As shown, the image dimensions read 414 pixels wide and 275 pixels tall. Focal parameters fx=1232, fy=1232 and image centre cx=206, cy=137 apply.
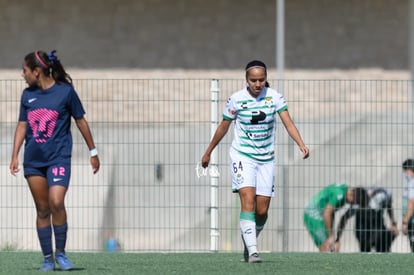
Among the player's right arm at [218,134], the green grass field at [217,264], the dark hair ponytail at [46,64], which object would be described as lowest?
the green grass field at [217,264]

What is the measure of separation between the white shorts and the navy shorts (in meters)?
1.80

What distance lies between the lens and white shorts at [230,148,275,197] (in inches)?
448

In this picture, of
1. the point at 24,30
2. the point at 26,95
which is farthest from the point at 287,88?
the point at 26,95

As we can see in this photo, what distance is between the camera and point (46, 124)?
10.3 metres

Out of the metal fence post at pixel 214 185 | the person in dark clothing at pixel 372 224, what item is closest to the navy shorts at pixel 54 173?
the metal fence post at pixel 214 185

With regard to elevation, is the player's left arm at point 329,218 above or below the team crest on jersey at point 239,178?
below

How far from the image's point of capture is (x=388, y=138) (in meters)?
15.4

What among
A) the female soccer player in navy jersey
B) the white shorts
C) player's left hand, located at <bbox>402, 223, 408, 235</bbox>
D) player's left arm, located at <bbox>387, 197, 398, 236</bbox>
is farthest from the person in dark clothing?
the female soccer player in navy jersey

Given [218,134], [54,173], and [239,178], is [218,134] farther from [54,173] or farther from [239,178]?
[54,173]

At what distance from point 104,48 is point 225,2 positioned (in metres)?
2.22

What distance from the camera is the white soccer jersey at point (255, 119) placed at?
37.3 ft

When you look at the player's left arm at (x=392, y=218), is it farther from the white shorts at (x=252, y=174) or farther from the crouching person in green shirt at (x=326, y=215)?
the white shorts at (x=252, y=174)

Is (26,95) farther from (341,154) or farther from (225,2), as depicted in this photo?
(225,2)

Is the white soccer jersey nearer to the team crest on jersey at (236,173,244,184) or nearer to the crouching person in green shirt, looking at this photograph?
the team crest on jersey at (236,173,244,184)
